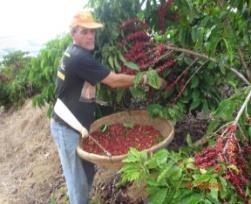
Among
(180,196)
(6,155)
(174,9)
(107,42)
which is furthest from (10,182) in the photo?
(180,196)

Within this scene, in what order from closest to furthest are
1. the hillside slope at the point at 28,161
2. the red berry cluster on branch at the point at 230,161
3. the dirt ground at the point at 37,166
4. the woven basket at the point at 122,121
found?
the red berry cluster on branch at the point at 230,161, the woven basket at the point at 122,121, the dirt ground at the point at 37,166, the hillside slope at the point at 28,161

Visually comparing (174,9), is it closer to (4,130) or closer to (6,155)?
(6,155)

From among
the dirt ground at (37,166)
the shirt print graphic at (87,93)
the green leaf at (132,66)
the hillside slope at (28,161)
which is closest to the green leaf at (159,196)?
the green leaf at (132,66)

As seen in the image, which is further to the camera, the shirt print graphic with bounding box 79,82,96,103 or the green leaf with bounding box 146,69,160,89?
the shirt print graphic with bounding box 79,82,96,103

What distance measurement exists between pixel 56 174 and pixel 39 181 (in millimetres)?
163

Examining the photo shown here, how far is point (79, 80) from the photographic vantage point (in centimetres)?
303

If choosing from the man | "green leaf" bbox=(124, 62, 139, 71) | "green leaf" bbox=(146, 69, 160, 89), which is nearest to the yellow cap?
the man

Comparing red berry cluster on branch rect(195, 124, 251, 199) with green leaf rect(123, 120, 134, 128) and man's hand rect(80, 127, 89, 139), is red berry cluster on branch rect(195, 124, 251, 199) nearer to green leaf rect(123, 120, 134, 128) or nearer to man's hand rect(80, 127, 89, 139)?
man's hand rect(80, 127, 89, 139)

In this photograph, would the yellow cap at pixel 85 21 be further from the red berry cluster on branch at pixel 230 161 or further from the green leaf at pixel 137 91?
the red berry cluster on branch at pixel 230 161

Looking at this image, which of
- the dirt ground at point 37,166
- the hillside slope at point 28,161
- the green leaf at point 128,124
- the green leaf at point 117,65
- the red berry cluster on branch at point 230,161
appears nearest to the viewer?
the red berry cluster on branch at point 230,161

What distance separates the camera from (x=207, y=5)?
3229 millimetres

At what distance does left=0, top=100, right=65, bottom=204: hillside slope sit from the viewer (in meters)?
4.28

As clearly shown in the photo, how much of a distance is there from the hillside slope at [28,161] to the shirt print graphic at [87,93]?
1.25 meters

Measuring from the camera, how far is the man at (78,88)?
2920mm
